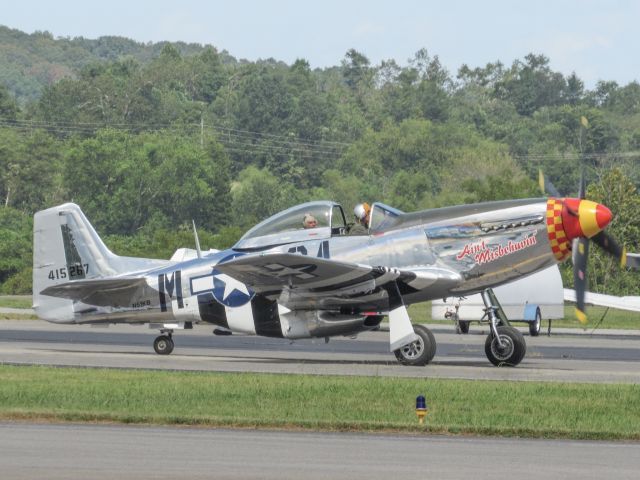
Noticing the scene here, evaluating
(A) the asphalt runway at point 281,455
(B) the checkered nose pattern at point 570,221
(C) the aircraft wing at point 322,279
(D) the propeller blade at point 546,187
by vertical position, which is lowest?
(A) the asphalt runway at point 281,455

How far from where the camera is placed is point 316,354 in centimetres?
2616

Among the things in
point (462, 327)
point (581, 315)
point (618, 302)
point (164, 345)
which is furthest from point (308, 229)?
point (618, 302)

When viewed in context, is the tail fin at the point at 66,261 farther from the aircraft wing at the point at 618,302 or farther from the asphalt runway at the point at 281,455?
the aircraft wing at the point at 618,302

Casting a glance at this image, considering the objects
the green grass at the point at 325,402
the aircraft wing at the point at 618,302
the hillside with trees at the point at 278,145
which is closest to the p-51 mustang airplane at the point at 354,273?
the green grass at the point at 325,402

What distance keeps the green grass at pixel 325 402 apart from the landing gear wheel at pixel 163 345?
4.75 metres

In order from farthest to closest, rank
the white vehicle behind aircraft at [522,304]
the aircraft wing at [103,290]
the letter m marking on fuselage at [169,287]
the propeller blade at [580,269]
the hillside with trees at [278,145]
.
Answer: the hillside with trees at [278,145], the white vehicle behind aircraft at [522,304], the aircraft wing at [103,290], the letter m marking on fuselage at [169,287], the propeller blade at [580,269]

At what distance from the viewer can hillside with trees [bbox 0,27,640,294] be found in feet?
302

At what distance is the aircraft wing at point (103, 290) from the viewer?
24188 mm

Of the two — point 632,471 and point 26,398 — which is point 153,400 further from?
point 632,471

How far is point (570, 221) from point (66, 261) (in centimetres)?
989

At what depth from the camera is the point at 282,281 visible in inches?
Result: 879

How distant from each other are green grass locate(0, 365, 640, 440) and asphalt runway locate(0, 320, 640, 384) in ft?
6.19

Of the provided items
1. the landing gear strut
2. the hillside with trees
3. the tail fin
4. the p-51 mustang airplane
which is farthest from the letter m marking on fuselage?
the hillside with trees

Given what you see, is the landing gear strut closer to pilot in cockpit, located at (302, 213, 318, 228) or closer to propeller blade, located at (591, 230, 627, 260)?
propeller blade, located at (591, 230, 627, 260)
